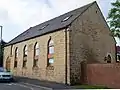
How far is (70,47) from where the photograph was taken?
24.8 m

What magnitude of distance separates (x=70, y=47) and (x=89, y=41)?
3.22 meters

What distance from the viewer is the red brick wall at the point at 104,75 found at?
20.9 meters

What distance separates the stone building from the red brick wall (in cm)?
163

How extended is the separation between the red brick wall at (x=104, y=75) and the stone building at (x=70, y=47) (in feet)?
5.34

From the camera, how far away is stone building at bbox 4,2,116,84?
25016 millimetres

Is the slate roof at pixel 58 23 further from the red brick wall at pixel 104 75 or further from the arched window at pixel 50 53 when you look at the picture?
the red brick wall at pixel 104 75

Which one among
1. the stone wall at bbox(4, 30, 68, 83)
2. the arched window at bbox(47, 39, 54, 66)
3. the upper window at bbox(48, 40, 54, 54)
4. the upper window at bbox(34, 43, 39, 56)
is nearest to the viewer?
the stone wall at bbox(4, 30, 68, 83)

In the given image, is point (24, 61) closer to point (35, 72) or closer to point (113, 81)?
point (35, 72)

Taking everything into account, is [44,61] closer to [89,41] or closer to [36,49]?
[36,49]

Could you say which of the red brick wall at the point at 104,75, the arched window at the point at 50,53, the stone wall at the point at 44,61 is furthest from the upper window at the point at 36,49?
the red brick wall at the point at 104,75

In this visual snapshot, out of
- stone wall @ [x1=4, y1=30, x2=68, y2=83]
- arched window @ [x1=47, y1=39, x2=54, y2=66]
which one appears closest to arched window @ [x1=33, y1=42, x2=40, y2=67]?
stone wall @ [x1=4, y1=30, x2=68, y2=83]

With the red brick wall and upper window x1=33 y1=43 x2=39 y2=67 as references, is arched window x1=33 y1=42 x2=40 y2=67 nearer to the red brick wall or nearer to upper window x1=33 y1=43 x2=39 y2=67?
upper window x1=33 y1=43 x2=39 y2=67

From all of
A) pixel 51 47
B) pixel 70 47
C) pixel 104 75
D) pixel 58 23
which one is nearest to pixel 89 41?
pixel 70 47

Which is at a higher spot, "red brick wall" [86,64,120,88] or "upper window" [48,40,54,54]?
"upper window" [48,40,54,54]
